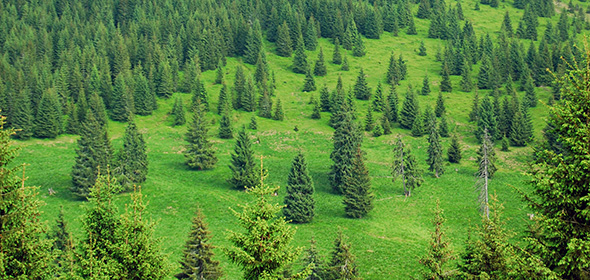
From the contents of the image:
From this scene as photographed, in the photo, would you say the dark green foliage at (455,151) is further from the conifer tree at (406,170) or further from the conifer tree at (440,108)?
the conifer tree at (440,108)

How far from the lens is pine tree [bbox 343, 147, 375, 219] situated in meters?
87.5

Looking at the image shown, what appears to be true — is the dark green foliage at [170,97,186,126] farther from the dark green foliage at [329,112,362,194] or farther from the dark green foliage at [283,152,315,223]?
the dark green foliage at [283,152,315,223]

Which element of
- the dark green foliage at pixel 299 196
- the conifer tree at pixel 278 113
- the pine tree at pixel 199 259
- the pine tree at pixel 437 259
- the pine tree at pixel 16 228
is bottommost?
the conifer tree at pixel 278 113

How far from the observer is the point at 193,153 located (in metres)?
111

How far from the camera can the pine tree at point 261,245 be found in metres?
18.7

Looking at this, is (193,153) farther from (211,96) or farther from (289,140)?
(211,96)

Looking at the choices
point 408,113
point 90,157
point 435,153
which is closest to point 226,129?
point 90,157

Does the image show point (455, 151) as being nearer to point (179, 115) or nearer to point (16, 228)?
point (179, 115)

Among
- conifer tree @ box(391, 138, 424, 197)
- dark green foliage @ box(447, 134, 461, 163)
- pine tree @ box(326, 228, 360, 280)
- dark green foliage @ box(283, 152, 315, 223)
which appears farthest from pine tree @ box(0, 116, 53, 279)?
dark green foliage @ box(447, 134, 461, 163)

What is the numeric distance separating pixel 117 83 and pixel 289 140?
2291 inches

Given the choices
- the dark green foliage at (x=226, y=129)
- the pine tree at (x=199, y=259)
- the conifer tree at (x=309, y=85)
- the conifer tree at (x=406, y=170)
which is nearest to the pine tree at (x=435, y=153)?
the conifer tree at (x=406, y=170)

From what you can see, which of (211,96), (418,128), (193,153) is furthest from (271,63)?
(193,153)

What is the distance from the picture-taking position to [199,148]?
4368 inches

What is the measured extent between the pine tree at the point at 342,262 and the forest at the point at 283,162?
0.24m
